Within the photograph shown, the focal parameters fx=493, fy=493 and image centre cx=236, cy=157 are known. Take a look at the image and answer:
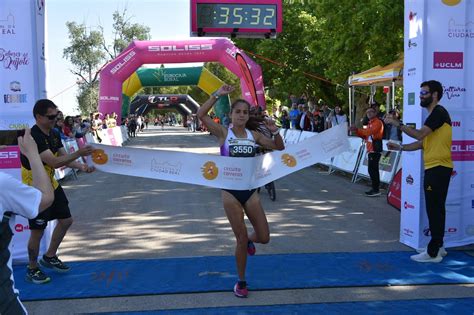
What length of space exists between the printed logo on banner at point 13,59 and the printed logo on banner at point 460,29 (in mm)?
5250

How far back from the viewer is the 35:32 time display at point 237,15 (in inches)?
566

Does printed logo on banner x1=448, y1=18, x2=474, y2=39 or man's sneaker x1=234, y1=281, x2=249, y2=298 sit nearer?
man's sneaker x1=234, y1=281, x2=249, y2=298

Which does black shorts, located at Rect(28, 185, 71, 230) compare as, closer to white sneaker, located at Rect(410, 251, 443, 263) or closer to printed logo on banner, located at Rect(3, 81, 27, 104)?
printed logo on banner, located at Rect(3, 81, 27, 104)

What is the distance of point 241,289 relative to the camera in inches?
193

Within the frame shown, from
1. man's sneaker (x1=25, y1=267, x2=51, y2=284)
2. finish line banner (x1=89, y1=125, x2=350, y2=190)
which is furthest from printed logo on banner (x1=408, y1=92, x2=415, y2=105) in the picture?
man's sneaker (x1=25, y1=267, x2=51, y2=284)

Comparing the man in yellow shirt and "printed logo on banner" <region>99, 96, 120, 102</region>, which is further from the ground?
"printed logo on banner" <region>99, 96, 120, 102</region>

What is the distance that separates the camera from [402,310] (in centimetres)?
457

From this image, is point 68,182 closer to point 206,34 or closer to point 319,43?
point 206,34

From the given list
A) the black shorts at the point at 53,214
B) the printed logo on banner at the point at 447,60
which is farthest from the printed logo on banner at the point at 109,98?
the printed logo on banner at the point at 447,60

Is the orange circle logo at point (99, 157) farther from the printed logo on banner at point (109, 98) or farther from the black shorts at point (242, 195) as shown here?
the printed logo on banner at point (109, 98)

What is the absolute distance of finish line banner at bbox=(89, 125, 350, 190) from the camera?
554 cm

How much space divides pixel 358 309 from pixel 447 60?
11.4 ft

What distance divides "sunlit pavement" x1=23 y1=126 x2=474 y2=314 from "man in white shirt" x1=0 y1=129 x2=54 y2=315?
2.22 meters

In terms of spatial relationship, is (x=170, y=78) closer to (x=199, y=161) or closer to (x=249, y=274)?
(x=199, y=161)
